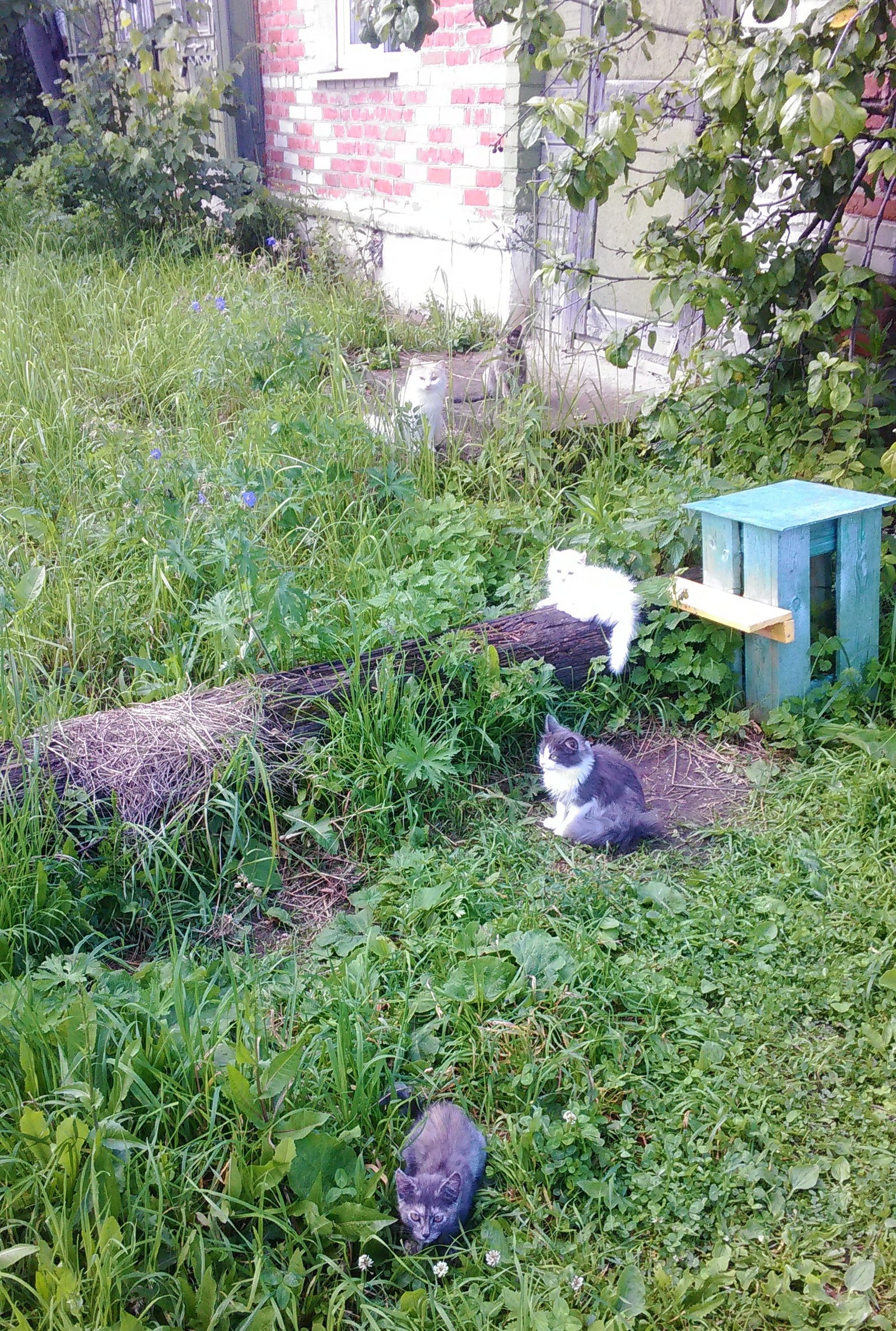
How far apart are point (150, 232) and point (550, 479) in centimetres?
561

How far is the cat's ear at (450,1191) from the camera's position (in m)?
1.85

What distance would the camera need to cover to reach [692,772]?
332cm

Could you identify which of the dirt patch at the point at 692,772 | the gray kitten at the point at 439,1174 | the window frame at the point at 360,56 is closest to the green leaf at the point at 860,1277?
the gray kitten at the point at 439,1174

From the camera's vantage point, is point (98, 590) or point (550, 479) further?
point (550, 479)

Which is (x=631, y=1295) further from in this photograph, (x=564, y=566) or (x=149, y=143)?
(x=149, y=143)

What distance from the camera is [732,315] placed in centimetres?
398

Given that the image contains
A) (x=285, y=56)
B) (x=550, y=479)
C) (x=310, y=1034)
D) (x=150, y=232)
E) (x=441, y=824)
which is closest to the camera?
(x=310, y=1034)

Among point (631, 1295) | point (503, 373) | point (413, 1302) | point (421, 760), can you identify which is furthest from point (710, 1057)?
point (503, 373)

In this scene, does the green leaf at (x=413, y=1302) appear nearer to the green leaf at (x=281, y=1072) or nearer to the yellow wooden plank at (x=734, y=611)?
the green leaf at (x=281, y=1072)

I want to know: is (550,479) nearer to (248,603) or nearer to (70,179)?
(248,603)

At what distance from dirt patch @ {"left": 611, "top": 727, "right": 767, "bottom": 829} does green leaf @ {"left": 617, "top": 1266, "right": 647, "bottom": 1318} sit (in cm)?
142

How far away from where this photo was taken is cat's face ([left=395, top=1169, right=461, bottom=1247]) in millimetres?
1835

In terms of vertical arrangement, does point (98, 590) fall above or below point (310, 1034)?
above

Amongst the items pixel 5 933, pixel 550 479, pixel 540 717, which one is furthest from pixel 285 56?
pixel 5 933
